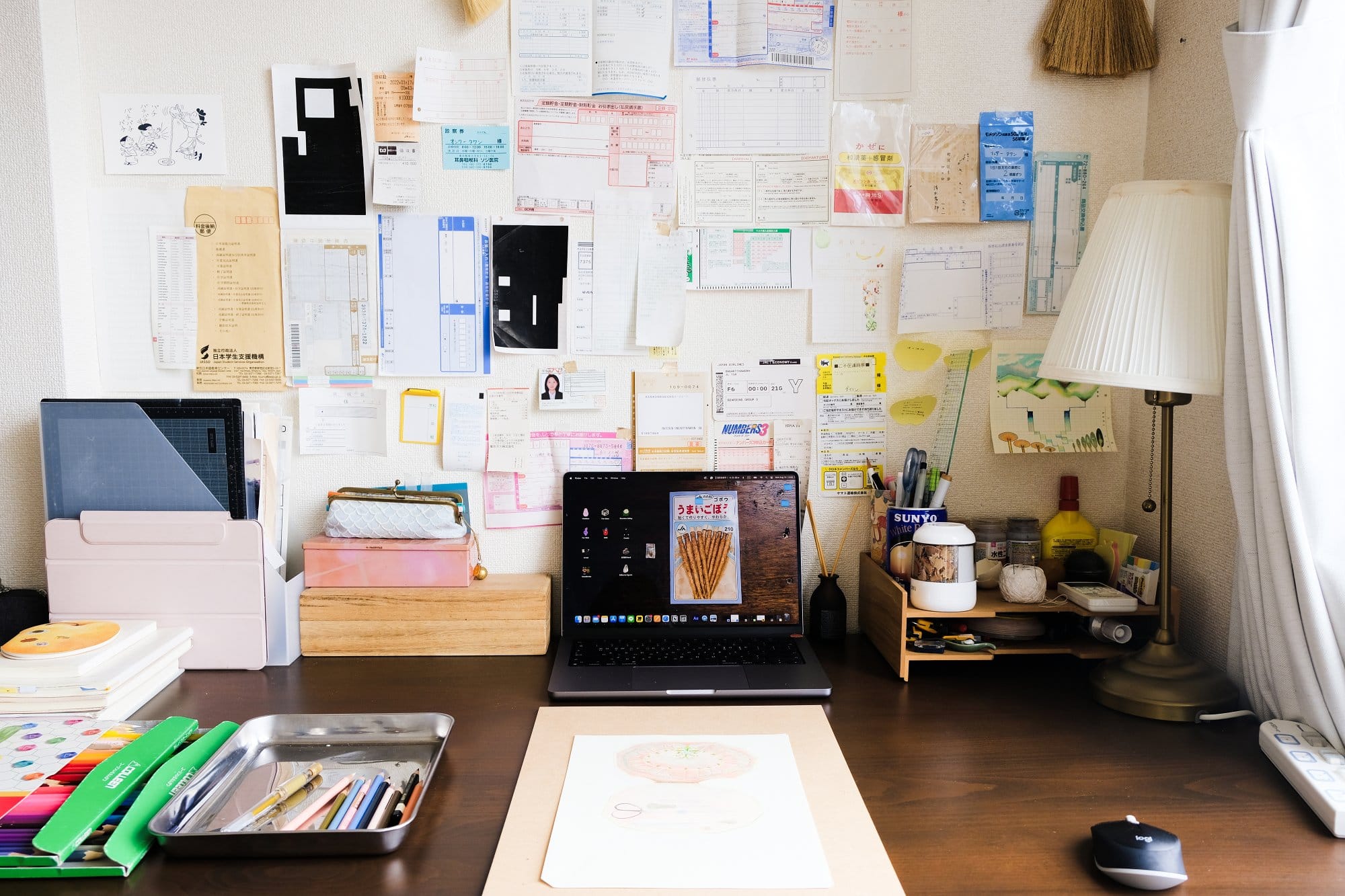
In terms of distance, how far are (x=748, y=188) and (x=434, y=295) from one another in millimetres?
564

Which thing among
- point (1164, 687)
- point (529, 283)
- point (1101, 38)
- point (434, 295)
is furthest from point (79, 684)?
point (1101, 38)

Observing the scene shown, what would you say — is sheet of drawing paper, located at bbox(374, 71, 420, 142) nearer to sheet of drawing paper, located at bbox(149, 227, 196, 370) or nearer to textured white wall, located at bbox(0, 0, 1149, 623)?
textured white wall, located at bbox(0, 0, 1149, 623)

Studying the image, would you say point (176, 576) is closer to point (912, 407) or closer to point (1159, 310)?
point (912, 407)

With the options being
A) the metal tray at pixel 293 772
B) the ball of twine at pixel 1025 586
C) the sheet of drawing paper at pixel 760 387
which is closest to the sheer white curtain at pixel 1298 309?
the ball of twine at pixel 1025 586

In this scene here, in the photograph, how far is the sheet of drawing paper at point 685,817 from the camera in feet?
2.68

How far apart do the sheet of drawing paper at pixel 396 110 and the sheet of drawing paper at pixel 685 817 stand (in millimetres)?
1015

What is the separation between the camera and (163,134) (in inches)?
57.9

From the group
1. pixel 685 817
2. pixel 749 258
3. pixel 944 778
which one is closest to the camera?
pixel 685 817

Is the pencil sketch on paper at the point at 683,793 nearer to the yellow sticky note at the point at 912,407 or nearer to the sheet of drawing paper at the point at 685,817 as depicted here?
the sheet of drawing paper at the point at 685,817

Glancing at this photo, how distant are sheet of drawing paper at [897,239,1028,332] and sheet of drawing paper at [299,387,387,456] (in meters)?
0.92

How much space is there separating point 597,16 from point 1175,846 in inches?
54.7

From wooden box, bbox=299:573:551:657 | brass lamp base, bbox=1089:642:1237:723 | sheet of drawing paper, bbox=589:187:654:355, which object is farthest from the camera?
sheet of drawing paper, bbox=589:187:654:355

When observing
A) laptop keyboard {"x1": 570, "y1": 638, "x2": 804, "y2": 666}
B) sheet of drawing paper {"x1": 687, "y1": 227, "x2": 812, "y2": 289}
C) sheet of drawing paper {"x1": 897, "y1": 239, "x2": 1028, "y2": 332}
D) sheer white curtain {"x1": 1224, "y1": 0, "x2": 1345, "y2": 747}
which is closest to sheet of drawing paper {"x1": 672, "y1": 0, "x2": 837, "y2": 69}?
sheet of drawing paper {"x1": 687, "y1": 227, "x2": 812, "y2": 289}

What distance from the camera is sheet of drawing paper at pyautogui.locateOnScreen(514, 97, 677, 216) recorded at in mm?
1485
